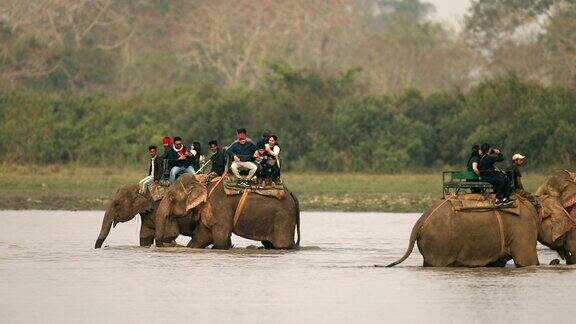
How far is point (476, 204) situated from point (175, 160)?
633 cm

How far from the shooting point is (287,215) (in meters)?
27.6

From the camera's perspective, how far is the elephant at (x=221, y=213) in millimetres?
27281

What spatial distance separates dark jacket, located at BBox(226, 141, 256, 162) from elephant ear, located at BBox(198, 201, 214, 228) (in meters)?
1.02

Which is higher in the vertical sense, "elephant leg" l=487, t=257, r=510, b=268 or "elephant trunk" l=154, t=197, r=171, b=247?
"elephant trunk" l=154, t=197, r=171, b=247

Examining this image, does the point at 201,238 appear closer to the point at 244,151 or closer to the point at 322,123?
the point at 244,151

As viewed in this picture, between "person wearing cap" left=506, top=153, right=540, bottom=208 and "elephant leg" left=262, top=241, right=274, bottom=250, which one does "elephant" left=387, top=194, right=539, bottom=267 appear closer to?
"person wearing cap" left=506, top=153, right=540, bottom=208

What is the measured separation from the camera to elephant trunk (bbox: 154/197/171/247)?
2739cm

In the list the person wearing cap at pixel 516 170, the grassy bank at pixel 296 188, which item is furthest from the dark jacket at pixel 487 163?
the grassy bank at pixel 296 188

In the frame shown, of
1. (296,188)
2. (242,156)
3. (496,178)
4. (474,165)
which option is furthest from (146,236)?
(296,188)

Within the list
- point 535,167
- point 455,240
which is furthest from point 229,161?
point 535,167

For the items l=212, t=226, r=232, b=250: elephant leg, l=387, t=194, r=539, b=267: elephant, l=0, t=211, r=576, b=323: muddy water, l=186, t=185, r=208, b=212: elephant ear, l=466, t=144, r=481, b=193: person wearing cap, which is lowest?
l=0, t=211, r=576, b=323: muddy water

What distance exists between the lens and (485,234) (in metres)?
24.0

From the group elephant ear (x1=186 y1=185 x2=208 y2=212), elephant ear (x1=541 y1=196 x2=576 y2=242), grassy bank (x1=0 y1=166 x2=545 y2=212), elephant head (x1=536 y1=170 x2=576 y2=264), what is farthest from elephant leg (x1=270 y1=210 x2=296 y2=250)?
grassy bank (x1=0 y1=166 x2=545 y2=212)

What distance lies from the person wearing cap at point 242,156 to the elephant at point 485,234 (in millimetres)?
3904
